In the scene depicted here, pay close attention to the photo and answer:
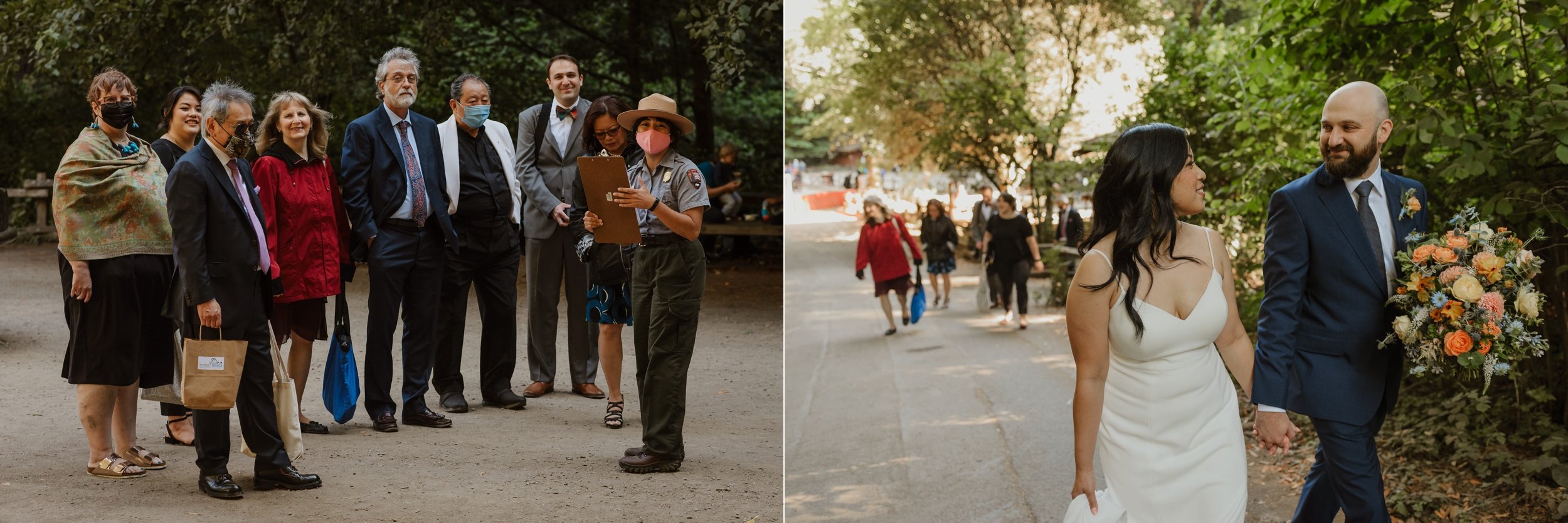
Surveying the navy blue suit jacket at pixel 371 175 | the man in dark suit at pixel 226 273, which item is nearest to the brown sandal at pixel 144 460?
the man in dark suit at pixel 226 273

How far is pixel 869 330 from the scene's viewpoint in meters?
15.3

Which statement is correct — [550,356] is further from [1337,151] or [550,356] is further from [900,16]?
[900,16]

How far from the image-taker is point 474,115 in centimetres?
735

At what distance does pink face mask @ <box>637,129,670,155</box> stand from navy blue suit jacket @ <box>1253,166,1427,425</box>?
115 inches

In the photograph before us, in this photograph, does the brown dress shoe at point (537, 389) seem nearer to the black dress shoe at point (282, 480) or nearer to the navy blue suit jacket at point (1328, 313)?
the black dress shoe at point (282, 480)

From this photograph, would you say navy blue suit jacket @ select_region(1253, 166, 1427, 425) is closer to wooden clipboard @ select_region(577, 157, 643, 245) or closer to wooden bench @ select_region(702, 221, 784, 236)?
wooden clipboard @ select_region(577, 157, 643, 245)

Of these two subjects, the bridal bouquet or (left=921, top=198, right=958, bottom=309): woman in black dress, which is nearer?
the bridal bouquet

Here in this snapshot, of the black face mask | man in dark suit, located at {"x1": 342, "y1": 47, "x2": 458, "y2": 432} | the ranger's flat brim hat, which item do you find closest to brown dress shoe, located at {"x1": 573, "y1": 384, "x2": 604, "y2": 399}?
man in dark suit, located at {"x1": 342, "y1": 47, "x2": 458, "y2": 432}

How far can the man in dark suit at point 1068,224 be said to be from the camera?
58.3 feet

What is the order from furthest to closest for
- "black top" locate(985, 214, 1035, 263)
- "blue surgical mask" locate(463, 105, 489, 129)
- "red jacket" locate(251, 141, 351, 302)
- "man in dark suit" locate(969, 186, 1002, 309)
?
"man in dark suit" locate(969, 186, 1002, 309), "black top" locate(985, 214, 1035, 263), "blue surgical mask" locate(463, 105, 489, 129), "red jacket" locate(251, 141, 351, 302)

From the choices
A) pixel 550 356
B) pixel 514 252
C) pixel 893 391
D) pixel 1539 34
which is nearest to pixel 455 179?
pixel 514 252

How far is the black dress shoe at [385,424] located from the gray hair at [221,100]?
2112mm

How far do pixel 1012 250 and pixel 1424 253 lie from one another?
11207mm

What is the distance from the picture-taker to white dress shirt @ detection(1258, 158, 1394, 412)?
423 cm
